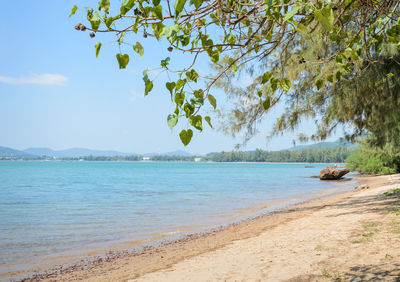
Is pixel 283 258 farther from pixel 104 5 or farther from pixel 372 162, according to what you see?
pixel 372 162

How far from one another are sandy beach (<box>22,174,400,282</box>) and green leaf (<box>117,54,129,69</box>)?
3.45 meters

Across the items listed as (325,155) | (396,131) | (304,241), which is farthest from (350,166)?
(325,155)

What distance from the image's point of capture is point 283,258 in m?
5.12

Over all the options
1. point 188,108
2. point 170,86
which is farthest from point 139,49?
point 188,108

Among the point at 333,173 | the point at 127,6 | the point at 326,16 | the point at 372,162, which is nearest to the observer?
the point at 326,16

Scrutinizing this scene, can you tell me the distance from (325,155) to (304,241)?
389 feet

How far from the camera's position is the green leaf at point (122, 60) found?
1650 millimetres

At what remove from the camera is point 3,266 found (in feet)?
22.4

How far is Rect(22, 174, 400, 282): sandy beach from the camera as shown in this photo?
430 cm

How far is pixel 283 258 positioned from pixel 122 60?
171 inches

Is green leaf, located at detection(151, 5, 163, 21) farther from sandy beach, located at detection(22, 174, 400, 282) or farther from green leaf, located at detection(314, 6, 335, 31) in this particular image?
sandy beach, located at detection(22, 174, 400, 282)

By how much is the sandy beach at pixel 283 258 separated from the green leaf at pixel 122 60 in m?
3.45

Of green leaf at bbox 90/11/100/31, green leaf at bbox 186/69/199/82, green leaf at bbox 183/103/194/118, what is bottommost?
green leaf at bbox 183/103/194/118

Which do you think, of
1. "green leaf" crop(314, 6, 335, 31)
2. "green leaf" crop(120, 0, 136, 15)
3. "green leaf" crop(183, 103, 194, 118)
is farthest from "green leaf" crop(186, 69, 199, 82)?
"green leaf" crop(314, 6, 335, 31)
